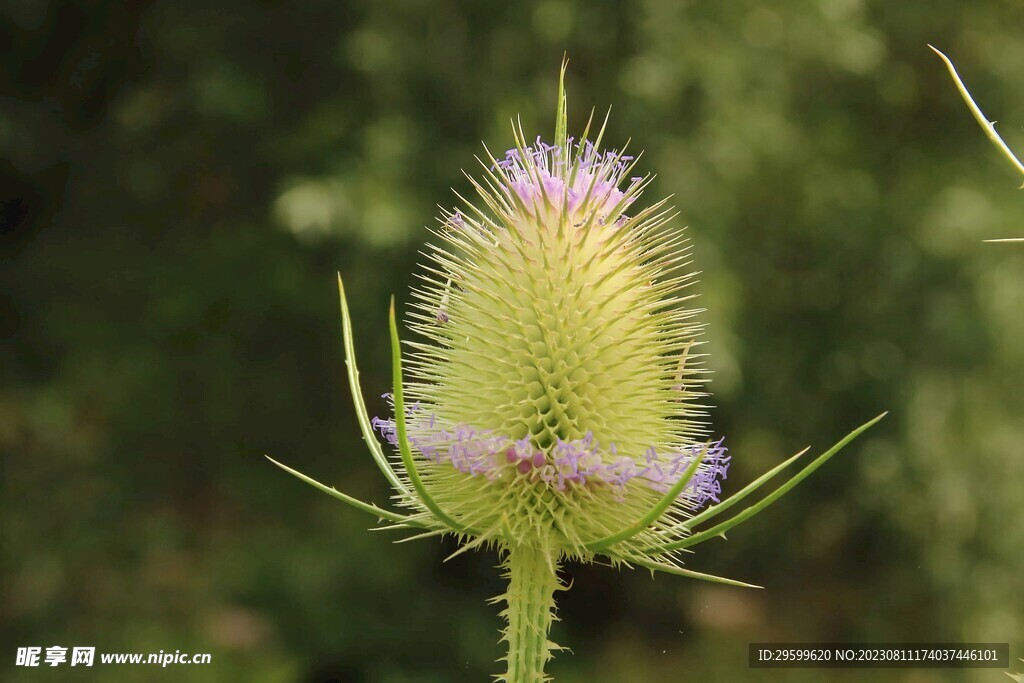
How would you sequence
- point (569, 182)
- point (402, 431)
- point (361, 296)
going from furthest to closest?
point (361, 296)
point (569, 182)
point (402, 431)

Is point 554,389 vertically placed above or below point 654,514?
above

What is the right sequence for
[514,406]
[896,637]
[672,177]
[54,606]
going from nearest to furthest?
[514,406], [672,177], [54,606], [896,637]

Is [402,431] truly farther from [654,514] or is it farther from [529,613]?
[529,613]

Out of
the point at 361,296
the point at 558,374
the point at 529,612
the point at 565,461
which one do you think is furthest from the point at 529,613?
the point at 361,296

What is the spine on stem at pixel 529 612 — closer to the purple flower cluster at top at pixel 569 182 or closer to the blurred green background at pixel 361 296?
the purple flower cluster at top at pixel 569 182

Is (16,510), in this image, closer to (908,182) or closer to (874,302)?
(874,302)

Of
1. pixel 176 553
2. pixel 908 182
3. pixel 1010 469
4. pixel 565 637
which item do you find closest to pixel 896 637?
pixel 1010 469

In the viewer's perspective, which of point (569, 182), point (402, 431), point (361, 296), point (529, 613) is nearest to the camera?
point (402, 431)
